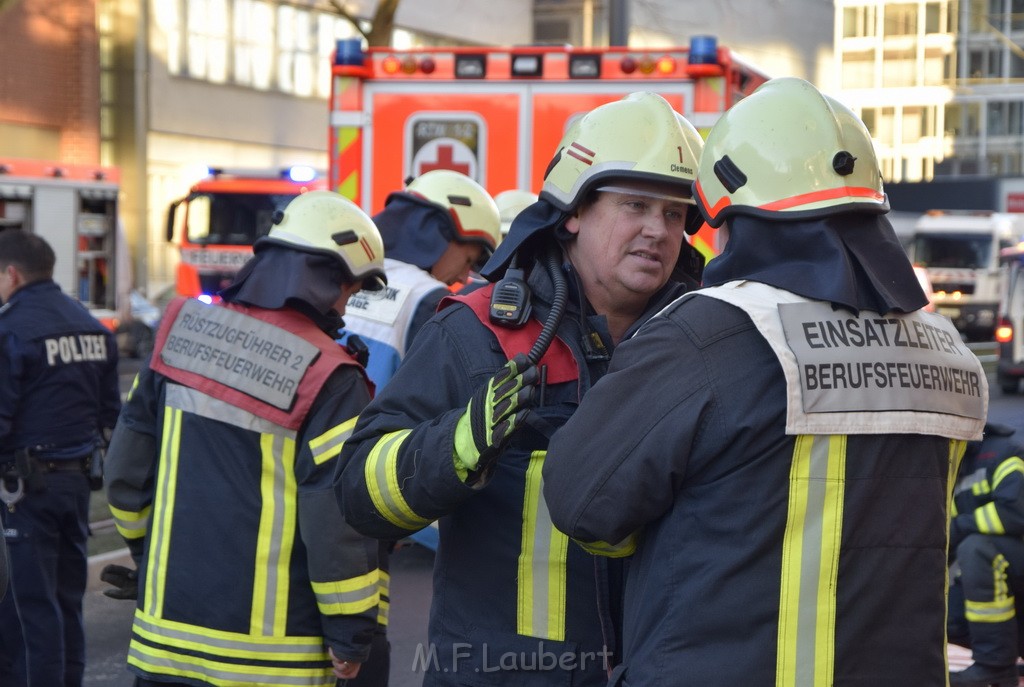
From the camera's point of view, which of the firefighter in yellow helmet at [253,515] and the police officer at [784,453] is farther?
the firefighter in yellow helmet at [253,515]

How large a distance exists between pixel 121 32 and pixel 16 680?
1078 inches

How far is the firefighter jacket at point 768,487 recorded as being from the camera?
2.31 metres

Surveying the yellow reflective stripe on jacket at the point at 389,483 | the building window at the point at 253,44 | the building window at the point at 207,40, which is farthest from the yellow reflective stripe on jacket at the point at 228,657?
the building window at the point at 253,44

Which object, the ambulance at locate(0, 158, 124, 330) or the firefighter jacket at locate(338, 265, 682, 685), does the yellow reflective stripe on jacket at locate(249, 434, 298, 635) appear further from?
the ambulance at locate(0, 158, 124, 330)

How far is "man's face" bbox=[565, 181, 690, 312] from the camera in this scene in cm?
299

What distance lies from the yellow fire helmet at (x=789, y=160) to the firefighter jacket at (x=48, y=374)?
12.9 ft

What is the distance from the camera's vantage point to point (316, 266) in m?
4.08

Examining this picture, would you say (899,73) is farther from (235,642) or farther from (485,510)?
(485,510)

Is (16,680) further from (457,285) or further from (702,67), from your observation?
(702,67)

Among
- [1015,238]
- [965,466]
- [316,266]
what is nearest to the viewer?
[316,266]

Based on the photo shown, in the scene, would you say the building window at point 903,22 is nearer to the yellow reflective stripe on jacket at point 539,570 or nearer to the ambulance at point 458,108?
the ambulance at point 458,108

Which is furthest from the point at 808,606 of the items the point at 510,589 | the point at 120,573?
the point at 120,573

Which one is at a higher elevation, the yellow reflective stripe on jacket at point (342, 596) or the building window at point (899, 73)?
the building window at point (899, 73)

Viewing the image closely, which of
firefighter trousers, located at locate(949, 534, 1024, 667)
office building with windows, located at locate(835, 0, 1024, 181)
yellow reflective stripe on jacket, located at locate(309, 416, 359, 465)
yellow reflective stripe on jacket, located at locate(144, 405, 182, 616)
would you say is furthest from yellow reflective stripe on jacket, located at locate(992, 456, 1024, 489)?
office building with windows, located at locate(835, 0, 1024, 181)
